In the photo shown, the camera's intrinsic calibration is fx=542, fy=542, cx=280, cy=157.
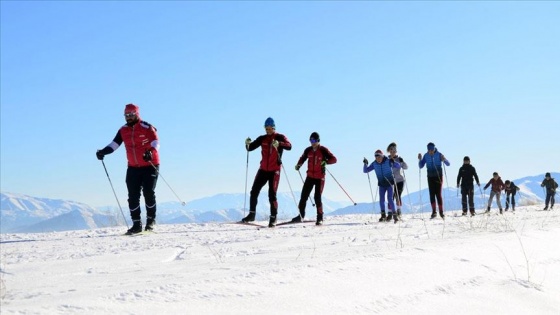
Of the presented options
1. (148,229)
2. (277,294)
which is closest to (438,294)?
(277,294)

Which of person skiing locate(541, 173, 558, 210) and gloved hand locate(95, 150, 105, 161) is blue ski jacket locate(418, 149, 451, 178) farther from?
person skiing locate(541, 173, 558, 210)

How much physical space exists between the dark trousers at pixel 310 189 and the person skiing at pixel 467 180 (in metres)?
5.98

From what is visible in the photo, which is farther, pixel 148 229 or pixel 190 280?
pixel 148 229

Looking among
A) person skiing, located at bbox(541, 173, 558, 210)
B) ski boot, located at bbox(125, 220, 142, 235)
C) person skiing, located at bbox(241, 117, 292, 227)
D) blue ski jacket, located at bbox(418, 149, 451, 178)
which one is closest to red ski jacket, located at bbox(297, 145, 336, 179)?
person skiing, located at bbox(241, 117, 292, 227)

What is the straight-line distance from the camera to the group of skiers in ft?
29.6

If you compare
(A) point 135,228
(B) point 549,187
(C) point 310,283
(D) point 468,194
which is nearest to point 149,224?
(A) point 135,228

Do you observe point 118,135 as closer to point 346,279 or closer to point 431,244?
point 431,244

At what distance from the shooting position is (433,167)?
14008 mm

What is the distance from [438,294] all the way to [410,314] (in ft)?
1.38

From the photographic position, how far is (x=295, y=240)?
6.43 metres

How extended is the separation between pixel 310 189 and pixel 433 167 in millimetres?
4258

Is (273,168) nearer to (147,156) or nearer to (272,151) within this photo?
(272,151)

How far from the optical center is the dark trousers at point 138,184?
9016mm

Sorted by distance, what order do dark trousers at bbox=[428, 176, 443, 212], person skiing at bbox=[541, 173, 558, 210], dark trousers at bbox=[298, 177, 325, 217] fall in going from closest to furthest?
1. dark trousers at bbox=[298, 177, 325, 217]
2. dark trousers at bbox=[428, 176, 443, 212]
3. person skiing at bbox=[541, 173, 558, 210]
